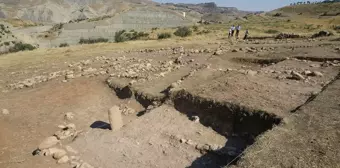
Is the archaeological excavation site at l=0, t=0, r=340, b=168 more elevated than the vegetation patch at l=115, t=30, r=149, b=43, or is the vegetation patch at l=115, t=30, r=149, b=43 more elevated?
the archaeological excavation site at l=0, t=0, r=340, b=168

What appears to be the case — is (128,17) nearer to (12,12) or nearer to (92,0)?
(12,12)

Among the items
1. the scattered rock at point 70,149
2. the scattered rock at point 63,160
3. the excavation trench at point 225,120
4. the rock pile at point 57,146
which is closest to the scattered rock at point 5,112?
the rock pile at point 57,146

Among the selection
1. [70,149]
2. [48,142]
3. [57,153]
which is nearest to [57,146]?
[48,142]

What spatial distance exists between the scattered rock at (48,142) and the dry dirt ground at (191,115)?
21 centimetres

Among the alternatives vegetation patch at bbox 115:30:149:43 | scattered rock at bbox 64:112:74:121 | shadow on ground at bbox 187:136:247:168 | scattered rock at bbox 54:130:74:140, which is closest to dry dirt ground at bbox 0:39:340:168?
shadow on ground at bbox 187:136:247:168

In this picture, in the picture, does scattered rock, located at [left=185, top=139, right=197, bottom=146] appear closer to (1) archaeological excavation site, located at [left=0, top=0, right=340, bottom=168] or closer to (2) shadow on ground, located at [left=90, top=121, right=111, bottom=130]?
(1) archaeological excavation site, located at [left=0, top=0, right=340, bottom=168]

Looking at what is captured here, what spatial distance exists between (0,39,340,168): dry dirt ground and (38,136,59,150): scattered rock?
213 millimetres

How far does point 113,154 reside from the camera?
697cm

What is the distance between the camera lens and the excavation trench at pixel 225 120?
643 centimetres

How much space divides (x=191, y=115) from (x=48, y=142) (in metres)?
3.43

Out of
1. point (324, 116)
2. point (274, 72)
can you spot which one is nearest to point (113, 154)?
point (324, 116)

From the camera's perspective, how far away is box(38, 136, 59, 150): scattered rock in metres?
7.59

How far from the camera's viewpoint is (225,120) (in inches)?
292

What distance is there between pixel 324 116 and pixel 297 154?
157 centimetres
